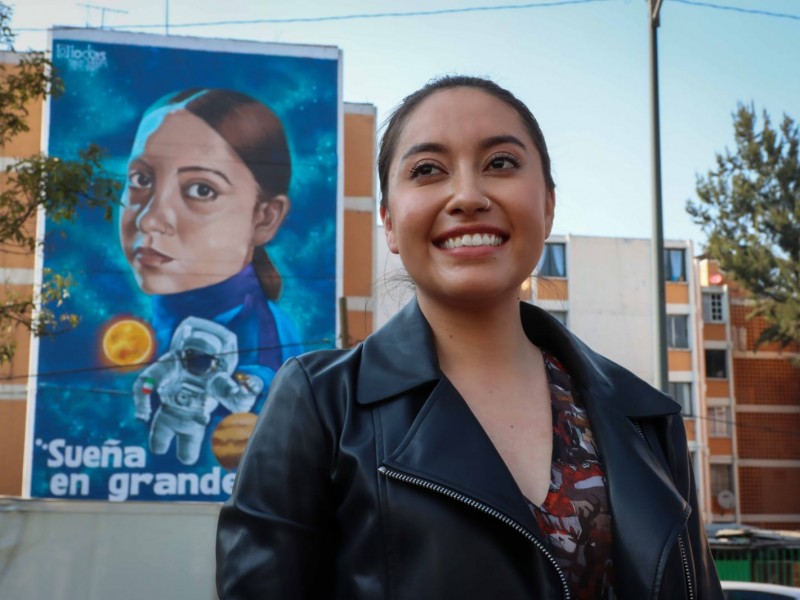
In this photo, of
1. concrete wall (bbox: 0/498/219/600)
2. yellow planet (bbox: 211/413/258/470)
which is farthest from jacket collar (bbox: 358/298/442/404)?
yellow planet (bbox: 211/413/258/470)

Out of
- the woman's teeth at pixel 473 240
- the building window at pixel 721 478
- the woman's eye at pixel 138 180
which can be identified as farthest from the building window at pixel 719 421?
the woman's teeth at pixel 473 240

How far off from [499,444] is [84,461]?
23.8 meters

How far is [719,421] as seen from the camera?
39344mm

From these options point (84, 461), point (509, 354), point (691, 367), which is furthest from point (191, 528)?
point (691, 367)

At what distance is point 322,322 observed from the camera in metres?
25.3

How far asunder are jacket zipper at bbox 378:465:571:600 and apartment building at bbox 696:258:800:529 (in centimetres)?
3892

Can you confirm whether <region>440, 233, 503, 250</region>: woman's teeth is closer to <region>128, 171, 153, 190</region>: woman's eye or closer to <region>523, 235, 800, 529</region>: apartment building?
<region>128, 171, 153, 190</region>: woman's eye

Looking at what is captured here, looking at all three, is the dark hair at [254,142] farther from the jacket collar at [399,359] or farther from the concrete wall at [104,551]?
the jacket collar at [399,359]

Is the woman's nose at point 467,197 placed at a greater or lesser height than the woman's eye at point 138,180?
lesser

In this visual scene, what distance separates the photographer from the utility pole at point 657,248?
9.62 meters

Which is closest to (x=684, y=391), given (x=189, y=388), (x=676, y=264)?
(x=676, y=264)

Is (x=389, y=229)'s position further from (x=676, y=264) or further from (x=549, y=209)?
(x=676, y=264)

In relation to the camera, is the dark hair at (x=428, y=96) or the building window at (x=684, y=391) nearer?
the dark hair at (x=428, y=96)

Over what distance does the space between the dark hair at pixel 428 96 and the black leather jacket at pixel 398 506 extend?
0.37 meters
